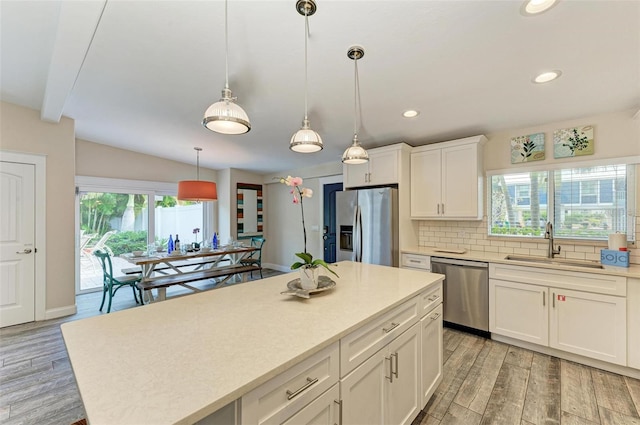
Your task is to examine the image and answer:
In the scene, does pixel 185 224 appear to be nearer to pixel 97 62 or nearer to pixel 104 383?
pixel 97 62

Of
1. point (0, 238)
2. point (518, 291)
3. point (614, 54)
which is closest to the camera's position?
point (614, 54)

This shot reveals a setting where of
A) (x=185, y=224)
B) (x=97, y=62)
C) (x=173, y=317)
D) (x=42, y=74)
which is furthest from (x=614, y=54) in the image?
(x=185, y=224)

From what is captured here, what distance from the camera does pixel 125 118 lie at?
3.56m

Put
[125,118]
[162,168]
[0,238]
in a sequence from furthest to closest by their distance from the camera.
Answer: [162,168]
[125,118]
[0,238]

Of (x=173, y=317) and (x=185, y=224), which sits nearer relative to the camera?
(x=173, y=317)

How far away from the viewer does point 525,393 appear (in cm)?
205

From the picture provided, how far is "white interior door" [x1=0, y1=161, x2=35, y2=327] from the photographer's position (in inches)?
129

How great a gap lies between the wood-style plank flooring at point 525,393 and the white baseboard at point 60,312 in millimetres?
4432

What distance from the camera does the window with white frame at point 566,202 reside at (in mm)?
2594

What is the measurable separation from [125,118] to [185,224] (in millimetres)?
2887

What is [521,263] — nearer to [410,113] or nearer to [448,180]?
[448,180]

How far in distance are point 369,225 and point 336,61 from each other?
211 cm

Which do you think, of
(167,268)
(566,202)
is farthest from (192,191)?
(566,202)

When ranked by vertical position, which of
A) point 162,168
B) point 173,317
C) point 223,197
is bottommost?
point 173,317
